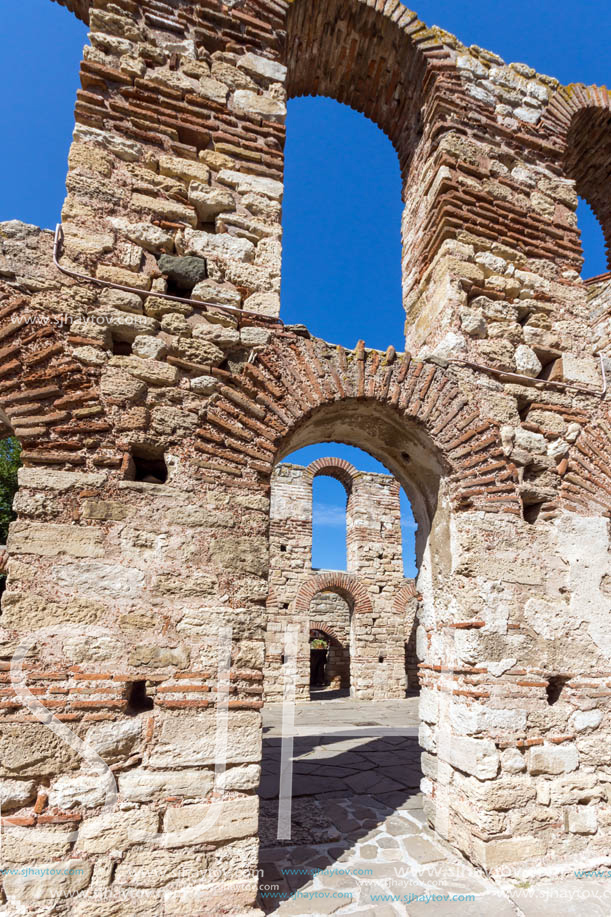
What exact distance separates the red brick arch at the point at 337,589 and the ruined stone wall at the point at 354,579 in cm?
2

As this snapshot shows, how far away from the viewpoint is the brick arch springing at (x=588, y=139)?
4.75 meters

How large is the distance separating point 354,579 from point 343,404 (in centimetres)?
859

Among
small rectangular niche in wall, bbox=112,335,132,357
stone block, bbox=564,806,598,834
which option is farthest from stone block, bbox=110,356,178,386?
stone block, bbox=564,806,598,834

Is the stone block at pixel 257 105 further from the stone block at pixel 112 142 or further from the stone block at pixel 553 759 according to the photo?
the stone block at pixel 553 759

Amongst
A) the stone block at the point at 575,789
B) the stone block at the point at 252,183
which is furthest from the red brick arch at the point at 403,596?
the stone block at the point at 252,183

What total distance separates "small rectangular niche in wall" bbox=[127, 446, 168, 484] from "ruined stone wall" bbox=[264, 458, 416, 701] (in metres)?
7.84

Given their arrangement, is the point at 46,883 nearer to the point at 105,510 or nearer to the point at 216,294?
the point at 105,510

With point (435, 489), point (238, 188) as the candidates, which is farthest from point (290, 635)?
point (238, 188)

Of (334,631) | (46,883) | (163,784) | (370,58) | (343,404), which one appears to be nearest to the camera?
(46,883)

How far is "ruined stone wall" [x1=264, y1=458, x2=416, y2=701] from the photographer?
1066 centimetres

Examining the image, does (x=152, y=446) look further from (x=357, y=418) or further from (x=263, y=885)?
(x=263, y=885)

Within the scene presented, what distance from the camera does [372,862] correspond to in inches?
119

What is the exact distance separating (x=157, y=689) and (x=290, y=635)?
8.13m

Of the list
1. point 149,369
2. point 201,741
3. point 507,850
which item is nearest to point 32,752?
point 201,741
